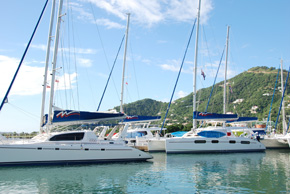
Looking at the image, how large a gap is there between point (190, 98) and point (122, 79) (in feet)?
227

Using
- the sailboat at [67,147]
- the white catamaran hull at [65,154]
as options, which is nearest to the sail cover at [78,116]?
the sailboat at [67,147]

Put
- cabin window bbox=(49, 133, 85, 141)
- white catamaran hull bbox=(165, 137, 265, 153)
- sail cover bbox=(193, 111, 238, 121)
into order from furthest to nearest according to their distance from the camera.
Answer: sail cover bbox=(193, 111, 238, 121)
white catamaran hull bbox=(165, 137, 265, 153)
cabin window bbox=(49, 133, 85, 141)

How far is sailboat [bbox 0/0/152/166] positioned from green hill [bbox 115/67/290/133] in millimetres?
54424

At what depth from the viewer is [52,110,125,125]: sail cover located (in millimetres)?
18516

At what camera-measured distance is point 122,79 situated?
3247cm

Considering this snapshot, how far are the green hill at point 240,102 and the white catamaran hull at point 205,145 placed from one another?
4309cm

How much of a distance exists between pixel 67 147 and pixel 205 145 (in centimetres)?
1500

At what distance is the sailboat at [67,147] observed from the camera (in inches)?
659

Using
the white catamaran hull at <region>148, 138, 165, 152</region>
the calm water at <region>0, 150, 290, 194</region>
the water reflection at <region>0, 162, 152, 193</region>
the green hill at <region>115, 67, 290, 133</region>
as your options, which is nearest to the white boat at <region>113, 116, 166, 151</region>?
the white catamaran hull at <region>148, 138, 165, 152</region>

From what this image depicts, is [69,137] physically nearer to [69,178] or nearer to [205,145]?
[69,178]

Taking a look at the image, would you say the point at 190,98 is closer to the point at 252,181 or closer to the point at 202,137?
the point at 202,137

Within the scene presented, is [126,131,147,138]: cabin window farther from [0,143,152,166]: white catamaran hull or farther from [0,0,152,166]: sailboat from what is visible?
[0,143,152,166]: white catamaran hull

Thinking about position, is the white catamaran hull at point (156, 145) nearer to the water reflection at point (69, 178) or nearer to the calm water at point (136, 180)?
the water reflection at point (69, 178)

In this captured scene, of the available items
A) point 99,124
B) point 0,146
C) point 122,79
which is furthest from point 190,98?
point 0,146
